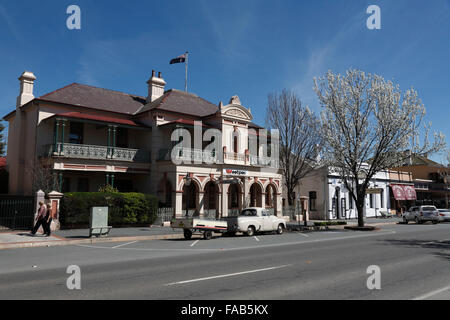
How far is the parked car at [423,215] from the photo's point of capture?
3266 cm

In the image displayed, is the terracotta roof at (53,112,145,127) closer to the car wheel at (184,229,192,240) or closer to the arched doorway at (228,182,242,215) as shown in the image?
the arched doorway at (228,182,242,215)

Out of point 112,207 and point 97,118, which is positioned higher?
point 97,118

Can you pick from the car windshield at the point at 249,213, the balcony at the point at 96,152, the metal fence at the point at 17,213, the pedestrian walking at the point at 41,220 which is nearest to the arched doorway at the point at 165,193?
the balcony at the point at 96,152

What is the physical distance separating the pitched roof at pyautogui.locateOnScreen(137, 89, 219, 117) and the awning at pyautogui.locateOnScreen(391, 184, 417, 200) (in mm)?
24943

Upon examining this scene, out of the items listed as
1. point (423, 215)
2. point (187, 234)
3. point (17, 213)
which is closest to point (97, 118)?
point (17, 213)

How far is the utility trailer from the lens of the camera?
59.6ft

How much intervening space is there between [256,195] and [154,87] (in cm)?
1302

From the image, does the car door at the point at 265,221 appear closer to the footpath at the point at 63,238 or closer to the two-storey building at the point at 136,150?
the footpath at the point at 63,238

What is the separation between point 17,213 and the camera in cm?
1981

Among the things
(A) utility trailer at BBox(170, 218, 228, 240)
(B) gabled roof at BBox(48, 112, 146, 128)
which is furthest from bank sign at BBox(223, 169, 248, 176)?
(A) utility trailer at BBox(170, 218, 228, 240)

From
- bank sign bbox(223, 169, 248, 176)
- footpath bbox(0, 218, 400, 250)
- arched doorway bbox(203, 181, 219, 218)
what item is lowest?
footpath bbox(0, 218, 400, 250)

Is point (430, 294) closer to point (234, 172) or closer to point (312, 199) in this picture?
point (234, 172)

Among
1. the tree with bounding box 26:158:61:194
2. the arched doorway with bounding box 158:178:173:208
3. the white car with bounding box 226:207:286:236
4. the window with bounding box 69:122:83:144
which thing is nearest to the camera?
the white car with bounding box 226:207:286:236
